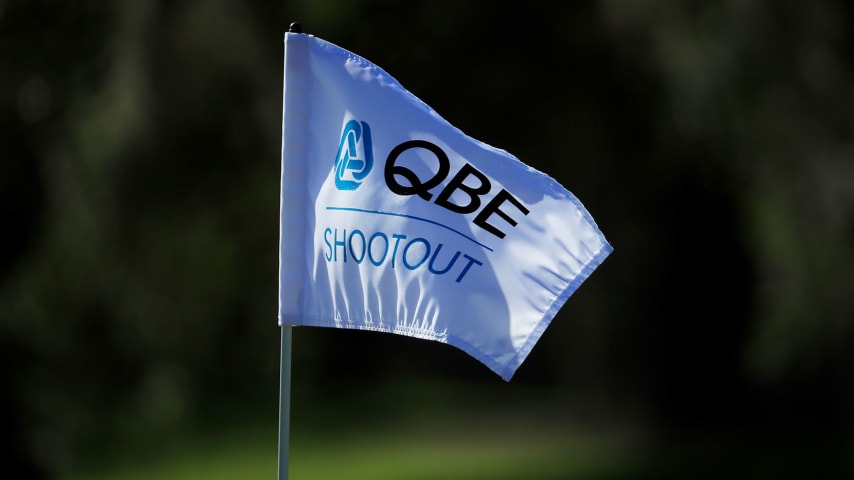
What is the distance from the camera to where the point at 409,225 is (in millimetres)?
3707

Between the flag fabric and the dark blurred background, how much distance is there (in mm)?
4089

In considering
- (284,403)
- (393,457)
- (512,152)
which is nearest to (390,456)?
(393,457)

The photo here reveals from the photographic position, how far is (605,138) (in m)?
9.84

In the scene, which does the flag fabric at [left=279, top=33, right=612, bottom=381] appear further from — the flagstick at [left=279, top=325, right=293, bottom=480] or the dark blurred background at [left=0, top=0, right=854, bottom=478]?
the dark blurred background at [left=0, top=0, right=854, bottom=478]

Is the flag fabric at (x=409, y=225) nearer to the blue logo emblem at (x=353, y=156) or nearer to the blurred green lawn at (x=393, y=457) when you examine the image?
the blue logo emblem at (x=353, y=156)

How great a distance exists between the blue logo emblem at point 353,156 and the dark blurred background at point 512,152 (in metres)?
4.15

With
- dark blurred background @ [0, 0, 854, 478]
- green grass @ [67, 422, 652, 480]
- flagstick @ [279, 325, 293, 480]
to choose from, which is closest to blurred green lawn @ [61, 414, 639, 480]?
green grass @ [67, 422, 652, 480]

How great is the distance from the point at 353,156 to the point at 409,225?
0.29 metres

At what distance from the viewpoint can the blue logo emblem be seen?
3.79m

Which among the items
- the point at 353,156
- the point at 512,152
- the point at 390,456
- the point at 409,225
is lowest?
the point at 390,456

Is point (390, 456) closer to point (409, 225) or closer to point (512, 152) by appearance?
point (512, 152)

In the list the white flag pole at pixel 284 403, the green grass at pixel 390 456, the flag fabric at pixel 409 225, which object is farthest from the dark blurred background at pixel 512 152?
the white flag pole at pixel 284 403

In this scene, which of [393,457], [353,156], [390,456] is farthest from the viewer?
[390,456]

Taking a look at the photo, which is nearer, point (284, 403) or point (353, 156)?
point (284, 403)
